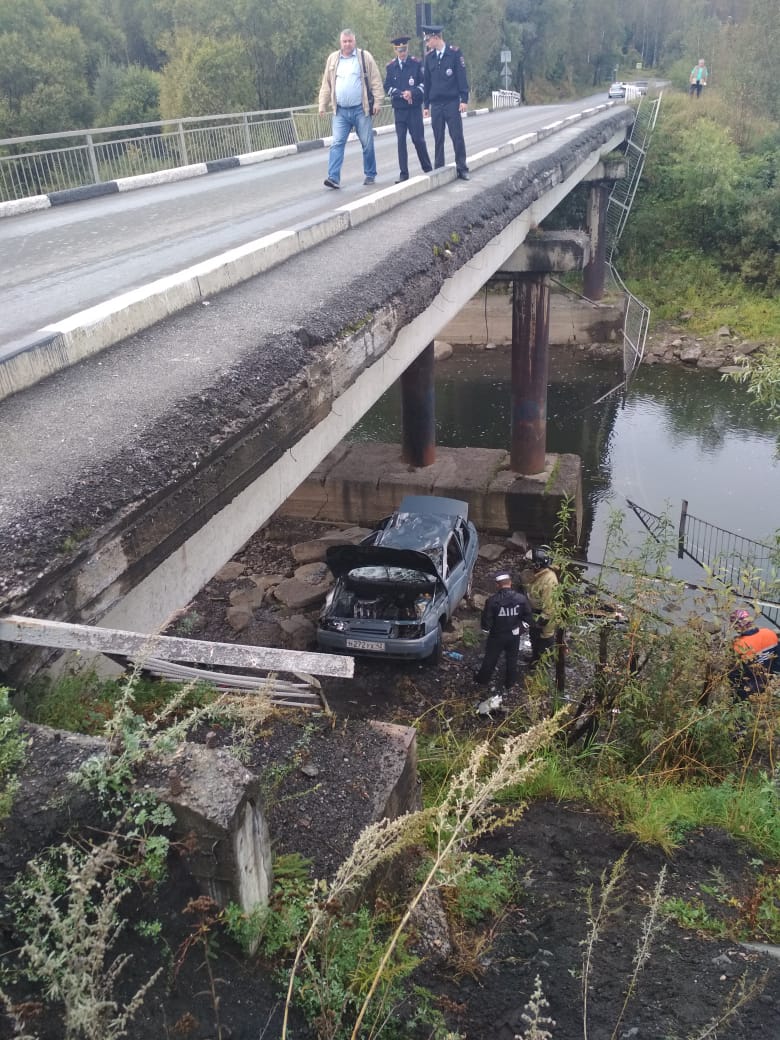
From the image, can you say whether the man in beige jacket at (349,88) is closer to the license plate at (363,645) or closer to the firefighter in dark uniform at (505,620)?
the firefighter in dark uniform at (505,620)

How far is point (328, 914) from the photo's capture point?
9.11 feet

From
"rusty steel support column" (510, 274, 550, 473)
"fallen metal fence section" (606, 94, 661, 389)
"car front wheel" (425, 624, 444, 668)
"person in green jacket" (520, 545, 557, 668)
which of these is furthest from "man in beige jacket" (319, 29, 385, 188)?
"fallen metal fence section" (606, 94, 661, 389)

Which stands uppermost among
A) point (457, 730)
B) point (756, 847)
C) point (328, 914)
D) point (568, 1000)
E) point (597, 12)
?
point (597, 12)

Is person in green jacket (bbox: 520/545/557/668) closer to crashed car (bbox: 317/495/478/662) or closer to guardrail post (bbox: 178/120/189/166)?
crashed car (bbox: 317/495/478/662)

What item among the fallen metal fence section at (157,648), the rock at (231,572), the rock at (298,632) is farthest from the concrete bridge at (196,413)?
the rock at (231,572)

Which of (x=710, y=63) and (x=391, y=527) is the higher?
(x=710, y=63)

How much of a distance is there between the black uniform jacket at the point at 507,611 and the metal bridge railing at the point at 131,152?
932cm

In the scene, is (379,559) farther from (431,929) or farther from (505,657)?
(431,929)

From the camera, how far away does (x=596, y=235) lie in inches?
1096

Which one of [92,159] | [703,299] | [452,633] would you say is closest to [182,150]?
[92,159]

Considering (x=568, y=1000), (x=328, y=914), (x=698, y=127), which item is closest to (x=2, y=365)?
(x=328, y=914)

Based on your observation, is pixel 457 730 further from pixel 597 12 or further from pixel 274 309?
pixel 597 12

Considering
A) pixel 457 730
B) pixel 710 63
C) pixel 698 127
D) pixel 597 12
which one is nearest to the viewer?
pixel 457 730

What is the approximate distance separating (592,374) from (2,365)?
21.6 metres
